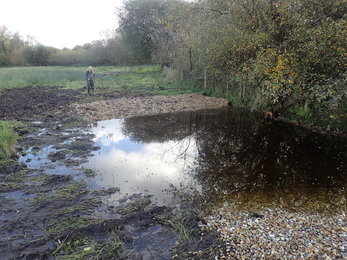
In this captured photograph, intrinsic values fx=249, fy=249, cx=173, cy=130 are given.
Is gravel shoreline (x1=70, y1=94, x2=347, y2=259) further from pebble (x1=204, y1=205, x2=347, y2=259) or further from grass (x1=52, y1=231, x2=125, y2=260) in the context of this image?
grass (x1=52, y1=231, x2=125, y2=260)

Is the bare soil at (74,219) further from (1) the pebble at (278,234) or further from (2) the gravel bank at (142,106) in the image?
(2) the gravel bank at (142,106)

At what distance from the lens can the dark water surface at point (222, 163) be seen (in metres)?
6.23

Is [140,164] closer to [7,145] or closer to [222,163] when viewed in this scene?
[222,163]

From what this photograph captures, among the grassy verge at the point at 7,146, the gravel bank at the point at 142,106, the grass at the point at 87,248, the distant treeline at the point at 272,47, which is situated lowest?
the grass at the point at 87,248

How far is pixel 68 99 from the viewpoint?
17.9 metres

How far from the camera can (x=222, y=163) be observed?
8.09 meters

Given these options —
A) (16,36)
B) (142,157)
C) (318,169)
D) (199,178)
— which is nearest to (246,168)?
(199,178)

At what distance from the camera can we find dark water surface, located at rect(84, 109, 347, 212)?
6.23 meters

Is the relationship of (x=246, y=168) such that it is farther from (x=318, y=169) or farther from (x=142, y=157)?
(x=142, y=157)

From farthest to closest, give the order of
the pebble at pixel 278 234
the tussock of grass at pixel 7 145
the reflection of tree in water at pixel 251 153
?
the tussock of grass at pixel 7 145 → the reflection of tree in water at pixel 251 153 → the pebble at pixel 278 234

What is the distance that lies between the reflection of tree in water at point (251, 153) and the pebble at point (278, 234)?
1.02 meters

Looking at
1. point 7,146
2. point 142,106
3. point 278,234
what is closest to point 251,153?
point 278,234

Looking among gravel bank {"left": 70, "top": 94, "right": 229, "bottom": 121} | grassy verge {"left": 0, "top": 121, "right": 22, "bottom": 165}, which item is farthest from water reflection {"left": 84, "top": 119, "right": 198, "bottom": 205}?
gravel bank {"left": 70, "top": 94, "right": 229, "bottom": 121}

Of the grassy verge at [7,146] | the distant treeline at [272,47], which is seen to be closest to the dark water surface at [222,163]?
the distant treeline at [272,47]
